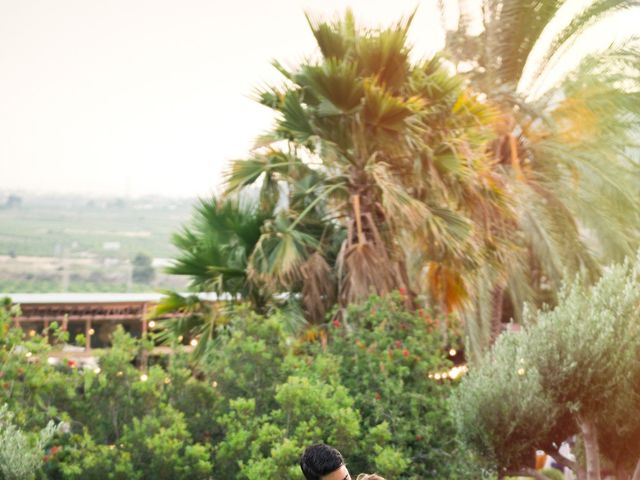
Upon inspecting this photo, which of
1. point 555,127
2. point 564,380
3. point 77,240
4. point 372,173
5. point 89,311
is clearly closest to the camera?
point 564,380

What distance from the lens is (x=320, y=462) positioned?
293 centimetres

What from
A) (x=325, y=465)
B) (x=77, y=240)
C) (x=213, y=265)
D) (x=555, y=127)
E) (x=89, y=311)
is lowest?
(x=77, y=240)

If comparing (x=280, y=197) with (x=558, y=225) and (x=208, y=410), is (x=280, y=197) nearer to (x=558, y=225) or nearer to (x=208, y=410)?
(x=208, y=410)

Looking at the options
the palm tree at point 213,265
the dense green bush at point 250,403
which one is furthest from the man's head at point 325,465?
the palm tree at point 213,265

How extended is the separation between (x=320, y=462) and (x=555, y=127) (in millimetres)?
11549

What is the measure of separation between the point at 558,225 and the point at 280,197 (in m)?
5.33

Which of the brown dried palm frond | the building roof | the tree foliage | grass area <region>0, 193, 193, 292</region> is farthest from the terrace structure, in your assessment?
grass area <region>0, 193, 193, 292</region>

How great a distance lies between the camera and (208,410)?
349 inches

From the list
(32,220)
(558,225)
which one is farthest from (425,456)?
(32,220)

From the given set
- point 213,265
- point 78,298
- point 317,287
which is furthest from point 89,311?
point 317,287

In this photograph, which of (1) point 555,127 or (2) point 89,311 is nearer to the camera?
(1) point 555,127

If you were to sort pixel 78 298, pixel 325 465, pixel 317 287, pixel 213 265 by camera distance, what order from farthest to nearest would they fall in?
pixel 78 298, pixel 213 265, pixel 317 287, pixel 325 465

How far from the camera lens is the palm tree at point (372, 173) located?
10125mm

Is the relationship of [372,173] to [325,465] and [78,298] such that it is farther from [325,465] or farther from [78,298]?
[78,298]
